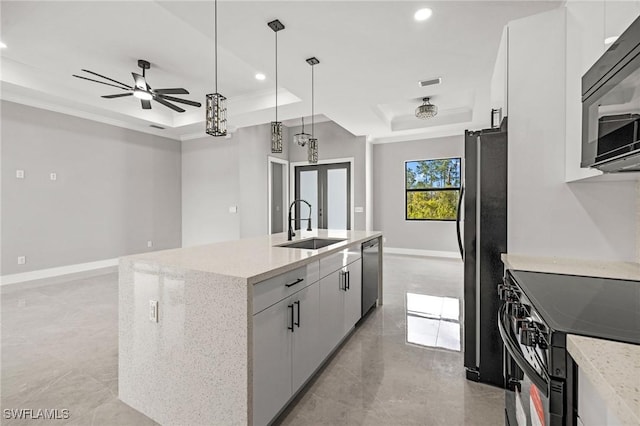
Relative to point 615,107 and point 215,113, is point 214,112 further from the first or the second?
point 615,107

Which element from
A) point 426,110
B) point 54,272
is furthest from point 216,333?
point 54,272

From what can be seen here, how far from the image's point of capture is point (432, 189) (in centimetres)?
667

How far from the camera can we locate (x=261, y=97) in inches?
194

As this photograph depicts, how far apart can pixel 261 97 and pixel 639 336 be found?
200 inches

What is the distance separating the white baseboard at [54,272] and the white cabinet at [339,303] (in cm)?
518

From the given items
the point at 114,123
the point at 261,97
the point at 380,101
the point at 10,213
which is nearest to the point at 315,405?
the point at 380,101

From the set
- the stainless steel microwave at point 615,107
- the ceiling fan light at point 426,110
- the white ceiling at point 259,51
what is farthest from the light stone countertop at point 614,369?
the ceiling fan light at point 426,110

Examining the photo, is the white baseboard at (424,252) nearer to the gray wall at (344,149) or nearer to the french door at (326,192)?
the gray wall at (344,149)

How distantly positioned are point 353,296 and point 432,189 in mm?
4815

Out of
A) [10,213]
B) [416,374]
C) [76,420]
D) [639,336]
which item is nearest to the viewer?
[639,336]

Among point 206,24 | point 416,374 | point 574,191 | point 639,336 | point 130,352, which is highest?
point 206,24

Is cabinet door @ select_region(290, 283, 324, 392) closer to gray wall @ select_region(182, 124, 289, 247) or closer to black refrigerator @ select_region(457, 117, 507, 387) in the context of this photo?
black refrigerator @ select_region(457, 117, 507, 387)

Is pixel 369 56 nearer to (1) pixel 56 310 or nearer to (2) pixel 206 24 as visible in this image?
(2) pixel 206 24

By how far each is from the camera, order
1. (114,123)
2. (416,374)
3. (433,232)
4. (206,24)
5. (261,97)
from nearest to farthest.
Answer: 1. (416,374)
2. (206,24)
3. (261,97)
4. (114,123)
5. (433,232)
